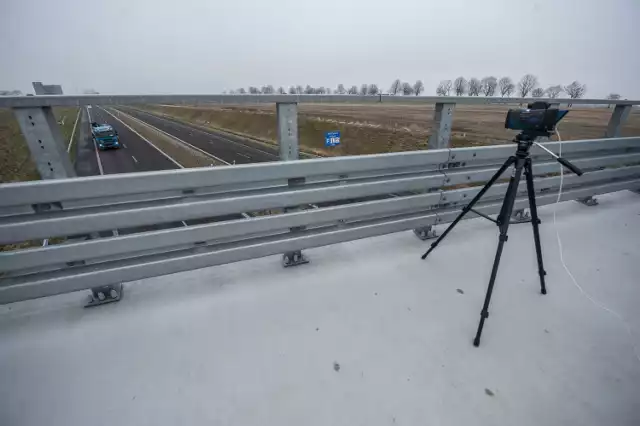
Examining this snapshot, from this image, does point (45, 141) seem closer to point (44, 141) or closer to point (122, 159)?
point (44, 141)

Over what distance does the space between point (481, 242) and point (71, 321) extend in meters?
3.16

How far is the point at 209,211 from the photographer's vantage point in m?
1.67

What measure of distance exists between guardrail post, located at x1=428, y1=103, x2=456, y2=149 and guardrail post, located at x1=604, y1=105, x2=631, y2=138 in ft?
8.99

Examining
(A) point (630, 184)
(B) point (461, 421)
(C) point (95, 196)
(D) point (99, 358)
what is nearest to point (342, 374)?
(B) point (461, 421)

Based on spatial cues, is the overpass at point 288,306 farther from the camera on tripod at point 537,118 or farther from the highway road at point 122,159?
the highway road at point 122,159

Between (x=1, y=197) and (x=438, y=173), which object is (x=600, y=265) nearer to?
(x=438, y=173)

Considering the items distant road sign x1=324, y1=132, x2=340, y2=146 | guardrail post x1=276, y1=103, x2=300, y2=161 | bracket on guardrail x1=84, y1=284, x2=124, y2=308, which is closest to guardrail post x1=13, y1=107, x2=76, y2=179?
bracket on guardrail x1=84, y1=284, x2=124, y2=308

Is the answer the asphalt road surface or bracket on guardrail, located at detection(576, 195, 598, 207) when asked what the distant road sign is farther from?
the asphalt road surface

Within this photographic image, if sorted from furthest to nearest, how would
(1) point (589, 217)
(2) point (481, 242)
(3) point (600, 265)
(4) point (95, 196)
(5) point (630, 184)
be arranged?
(5) point (630, 184) < (1) point (589, 217) < (2) point (481, 242) < (3) point (600, 265) < (4) point (95, 196)

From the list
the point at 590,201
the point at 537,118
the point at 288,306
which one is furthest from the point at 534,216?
the point at 590,201

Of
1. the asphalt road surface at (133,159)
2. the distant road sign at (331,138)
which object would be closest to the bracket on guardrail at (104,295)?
the distant road sign at (331,138)

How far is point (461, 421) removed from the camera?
43.2 inches

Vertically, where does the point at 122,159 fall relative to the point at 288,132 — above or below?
below

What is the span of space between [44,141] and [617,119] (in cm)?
550
